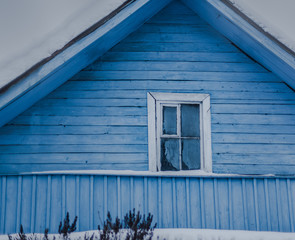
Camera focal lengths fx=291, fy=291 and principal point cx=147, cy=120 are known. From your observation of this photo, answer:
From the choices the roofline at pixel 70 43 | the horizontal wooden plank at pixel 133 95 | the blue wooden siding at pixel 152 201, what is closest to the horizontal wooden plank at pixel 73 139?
the blue wooden siding at pixel 152 201

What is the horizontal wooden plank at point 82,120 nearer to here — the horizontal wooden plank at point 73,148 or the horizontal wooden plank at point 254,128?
the horizontal wooden plank at point 73,148

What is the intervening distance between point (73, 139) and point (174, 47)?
2.49m

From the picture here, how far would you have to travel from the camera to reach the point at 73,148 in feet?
16.5

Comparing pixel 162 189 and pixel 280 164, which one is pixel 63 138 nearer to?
pixel 162 189

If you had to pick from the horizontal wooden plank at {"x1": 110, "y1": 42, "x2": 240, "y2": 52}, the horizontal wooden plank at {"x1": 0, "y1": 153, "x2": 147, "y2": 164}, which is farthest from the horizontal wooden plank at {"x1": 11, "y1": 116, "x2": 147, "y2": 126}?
the horizontal wooden plank at {"x1": 110, "y1": 42, "x2": 240, "y2": 52}

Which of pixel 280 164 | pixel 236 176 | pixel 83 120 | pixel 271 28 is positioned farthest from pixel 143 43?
pixel 280 164

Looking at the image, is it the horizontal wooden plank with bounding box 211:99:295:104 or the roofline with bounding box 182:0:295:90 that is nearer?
the roofline with bounding box 182:0:295:90

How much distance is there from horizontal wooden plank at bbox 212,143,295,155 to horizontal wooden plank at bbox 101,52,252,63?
1.58 meters

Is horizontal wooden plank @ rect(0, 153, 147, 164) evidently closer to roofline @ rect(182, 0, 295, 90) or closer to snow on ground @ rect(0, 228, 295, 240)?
snow on ground @ rect(0, 228, 295, 240)

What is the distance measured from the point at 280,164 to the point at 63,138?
151 inches

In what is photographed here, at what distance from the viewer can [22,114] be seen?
5.05 metres

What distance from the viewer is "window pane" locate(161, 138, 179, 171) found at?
5.14 m

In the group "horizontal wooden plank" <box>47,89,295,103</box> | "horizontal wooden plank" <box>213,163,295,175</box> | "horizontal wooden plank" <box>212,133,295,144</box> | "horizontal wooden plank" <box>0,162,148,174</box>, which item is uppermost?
"horizontal wooden plank" <box>47,89,295,103</box>

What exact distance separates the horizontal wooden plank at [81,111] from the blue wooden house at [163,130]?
0.7 inches
